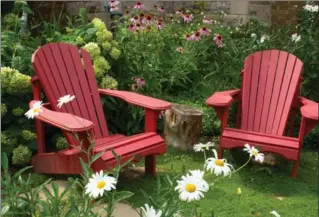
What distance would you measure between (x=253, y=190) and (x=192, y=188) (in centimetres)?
185

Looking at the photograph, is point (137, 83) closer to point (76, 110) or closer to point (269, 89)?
point (76, 110)

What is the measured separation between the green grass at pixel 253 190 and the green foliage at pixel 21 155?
0.67 m

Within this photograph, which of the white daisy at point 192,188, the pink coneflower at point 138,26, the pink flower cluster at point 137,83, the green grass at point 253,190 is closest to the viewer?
the white daisy at point 192,188

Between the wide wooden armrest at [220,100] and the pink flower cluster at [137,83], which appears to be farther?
the pink flower cluster at [137,83]

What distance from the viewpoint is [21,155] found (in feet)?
10.2

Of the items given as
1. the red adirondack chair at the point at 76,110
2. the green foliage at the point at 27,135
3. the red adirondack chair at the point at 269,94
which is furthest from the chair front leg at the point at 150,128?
the green foliage at the point at 27,135

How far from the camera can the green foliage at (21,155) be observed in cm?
311

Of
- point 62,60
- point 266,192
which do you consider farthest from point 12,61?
point 266,192

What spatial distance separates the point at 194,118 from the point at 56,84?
117cm

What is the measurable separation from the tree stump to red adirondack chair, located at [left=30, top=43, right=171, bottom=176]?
593 mm

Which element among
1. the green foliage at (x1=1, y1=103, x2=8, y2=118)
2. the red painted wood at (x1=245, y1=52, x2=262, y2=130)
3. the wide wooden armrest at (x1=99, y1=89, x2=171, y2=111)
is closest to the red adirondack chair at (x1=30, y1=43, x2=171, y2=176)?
the wide wooden armrest at (x1=99, y1=89, x2=171, y2=111)

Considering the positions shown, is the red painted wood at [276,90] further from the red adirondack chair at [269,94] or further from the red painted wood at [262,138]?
the red painted wood at [262,138]

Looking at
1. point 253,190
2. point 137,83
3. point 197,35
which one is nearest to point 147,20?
point 197,35

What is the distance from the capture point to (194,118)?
3699 mm
